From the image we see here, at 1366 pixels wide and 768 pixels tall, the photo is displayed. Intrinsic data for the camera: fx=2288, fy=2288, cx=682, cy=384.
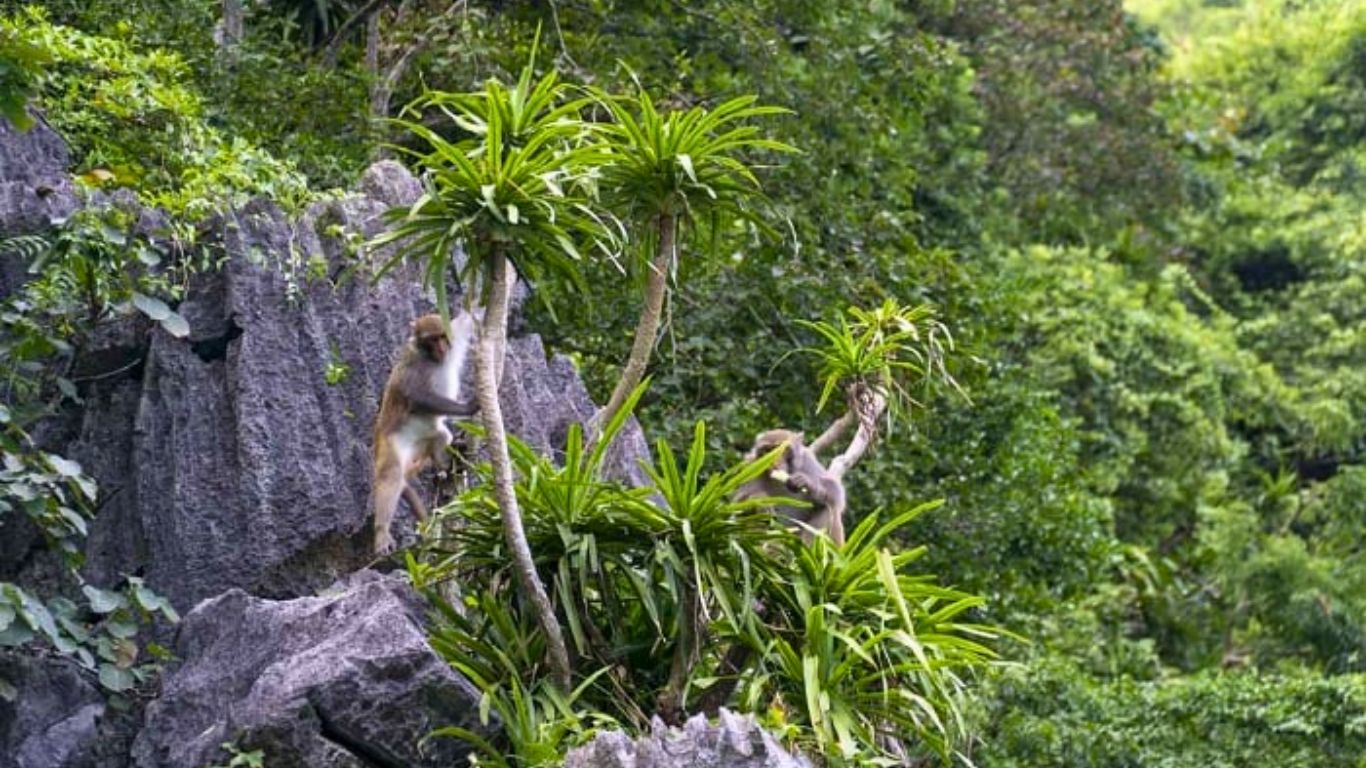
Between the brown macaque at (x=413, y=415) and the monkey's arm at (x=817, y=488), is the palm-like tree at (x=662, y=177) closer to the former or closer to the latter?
the brown macaque at (x=413, y=415)

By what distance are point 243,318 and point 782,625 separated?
9.94ft

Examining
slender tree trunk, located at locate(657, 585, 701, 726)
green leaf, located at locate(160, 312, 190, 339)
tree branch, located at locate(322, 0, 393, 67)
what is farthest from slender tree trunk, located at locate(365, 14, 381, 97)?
slender tree trunk, located at locate(657, 585, 701, 726)

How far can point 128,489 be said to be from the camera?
10.0 metres

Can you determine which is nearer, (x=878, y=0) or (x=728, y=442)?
(x=728, y=442)

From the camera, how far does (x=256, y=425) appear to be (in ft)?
32.4

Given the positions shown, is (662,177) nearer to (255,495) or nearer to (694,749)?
(694,749)

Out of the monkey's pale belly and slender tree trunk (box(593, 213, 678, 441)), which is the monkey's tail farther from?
slender tree trunk (box(593, 213, 678, 441))

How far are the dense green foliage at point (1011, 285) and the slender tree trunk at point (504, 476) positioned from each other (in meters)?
0.21

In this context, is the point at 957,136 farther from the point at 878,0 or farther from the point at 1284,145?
the point at 1284,145

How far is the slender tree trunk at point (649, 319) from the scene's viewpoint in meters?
8.53

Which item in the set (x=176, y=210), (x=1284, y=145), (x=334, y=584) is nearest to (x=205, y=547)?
(x=334, y=584)

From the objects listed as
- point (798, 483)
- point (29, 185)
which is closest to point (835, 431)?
point (798, 483)

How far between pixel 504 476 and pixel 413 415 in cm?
174

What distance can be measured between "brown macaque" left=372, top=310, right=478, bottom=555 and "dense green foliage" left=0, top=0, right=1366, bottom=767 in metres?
0.83
